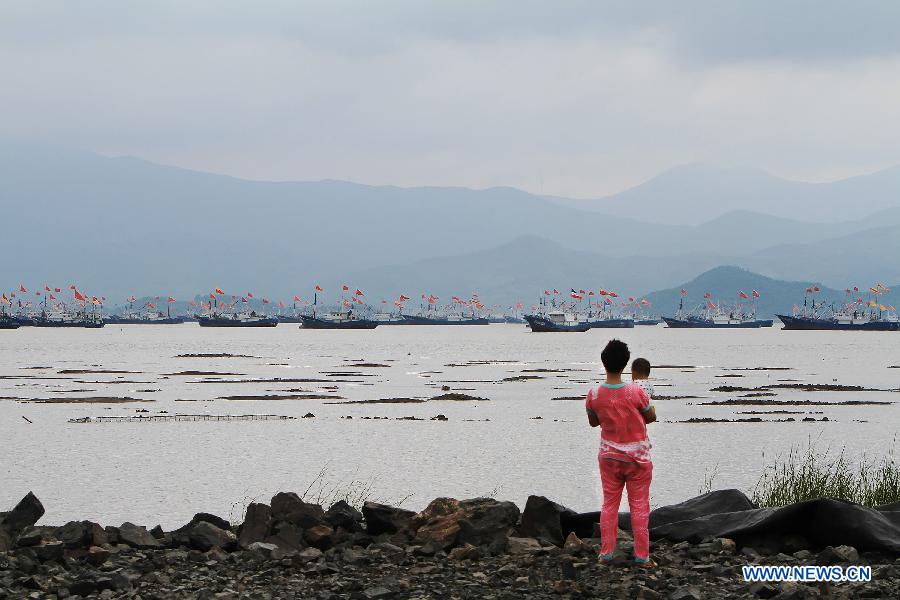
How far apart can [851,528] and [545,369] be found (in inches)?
2952

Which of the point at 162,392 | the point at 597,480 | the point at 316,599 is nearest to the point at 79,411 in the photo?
the point at 162,392

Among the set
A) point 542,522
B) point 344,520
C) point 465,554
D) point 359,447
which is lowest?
point 359,447

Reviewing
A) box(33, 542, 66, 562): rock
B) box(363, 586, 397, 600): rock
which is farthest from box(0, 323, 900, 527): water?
box(363, 586, 397, 600): rock

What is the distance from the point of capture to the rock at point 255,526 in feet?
47.4

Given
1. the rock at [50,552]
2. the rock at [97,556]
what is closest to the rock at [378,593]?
the rock at [97,556]

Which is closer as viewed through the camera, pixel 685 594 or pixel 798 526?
pixel 685 594

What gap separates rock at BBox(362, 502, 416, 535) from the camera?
1481 cm

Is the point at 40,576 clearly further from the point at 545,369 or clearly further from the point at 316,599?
the point at 545,369

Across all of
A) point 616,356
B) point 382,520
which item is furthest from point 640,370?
point 382,520

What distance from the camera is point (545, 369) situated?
290 ft

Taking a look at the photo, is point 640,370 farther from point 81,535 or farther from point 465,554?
point 81,535

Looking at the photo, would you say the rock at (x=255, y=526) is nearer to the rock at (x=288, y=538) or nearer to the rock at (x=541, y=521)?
the rock at (x=288, y=538)

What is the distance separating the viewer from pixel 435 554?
44.7 ft

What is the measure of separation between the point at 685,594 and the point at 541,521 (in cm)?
391
